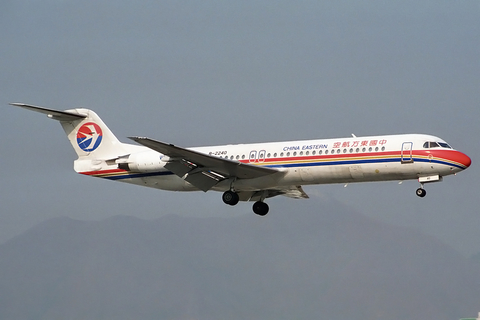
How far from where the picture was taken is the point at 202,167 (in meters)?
Answer: 33.3

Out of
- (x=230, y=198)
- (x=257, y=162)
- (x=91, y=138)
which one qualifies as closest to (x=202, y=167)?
(x=230, y=198)

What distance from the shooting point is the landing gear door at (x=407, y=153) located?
1212 inches

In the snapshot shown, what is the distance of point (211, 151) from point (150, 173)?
124 inches

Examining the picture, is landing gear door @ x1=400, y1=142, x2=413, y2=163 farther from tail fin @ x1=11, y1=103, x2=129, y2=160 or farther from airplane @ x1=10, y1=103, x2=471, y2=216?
tail fin @ x1=11, y1=103, x2=129, y2=160

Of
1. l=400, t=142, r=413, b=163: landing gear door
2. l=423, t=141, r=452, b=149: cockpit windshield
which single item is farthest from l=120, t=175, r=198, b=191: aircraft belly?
l=423, t=141, r=452, b=149: cockpit windshield

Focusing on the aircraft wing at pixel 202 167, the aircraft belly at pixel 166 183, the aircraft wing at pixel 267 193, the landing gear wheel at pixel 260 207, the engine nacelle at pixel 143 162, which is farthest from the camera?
the landing gear wheel at pixel 260 207

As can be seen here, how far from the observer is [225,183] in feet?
112

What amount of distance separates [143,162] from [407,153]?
1211 cm

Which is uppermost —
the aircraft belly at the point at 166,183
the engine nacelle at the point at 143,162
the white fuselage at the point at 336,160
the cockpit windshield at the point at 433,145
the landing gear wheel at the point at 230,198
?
the cockpit windshield at the point at 433,145

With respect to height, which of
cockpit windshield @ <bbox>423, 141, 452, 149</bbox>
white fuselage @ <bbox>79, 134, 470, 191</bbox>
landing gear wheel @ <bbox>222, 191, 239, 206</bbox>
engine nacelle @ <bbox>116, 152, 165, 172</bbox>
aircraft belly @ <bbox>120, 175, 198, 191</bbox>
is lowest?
landing gear wheel @ <bbox>222, 191, 239, 206</bbox>

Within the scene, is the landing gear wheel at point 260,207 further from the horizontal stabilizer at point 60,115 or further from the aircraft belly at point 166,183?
the horizontal stabilizer at point 60,115

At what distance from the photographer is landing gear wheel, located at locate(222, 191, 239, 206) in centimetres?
3400

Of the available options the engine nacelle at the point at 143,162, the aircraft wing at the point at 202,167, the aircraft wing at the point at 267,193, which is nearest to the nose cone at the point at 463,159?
the aircraft wing at the point at 202,167

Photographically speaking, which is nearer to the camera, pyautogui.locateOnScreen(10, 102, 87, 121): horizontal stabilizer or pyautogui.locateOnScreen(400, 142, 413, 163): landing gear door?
pyautogui.locateOnScreen(400, 142, 413, 163): landing gear door
